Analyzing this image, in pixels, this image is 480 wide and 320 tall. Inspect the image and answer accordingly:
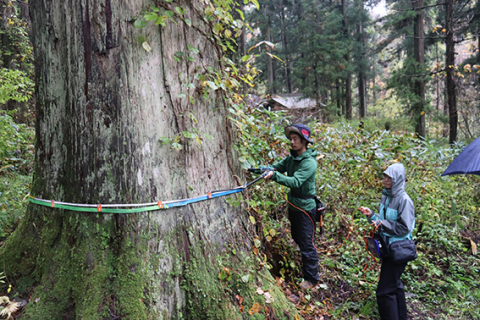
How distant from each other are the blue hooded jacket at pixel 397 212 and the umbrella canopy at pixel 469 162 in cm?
111

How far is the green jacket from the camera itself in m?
3.45

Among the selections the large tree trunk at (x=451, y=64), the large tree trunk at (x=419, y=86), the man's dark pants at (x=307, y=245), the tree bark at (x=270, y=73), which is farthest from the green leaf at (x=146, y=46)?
the tree bark at (x=270, y=73)

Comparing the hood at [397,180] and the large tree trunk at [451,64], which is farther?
the large tree trunk at [451,64]

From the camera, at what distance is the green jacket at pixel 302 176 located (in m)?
3.45

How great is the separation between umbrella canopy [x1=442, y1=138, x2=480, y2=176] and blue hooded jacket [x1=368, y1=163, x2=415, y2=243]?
1.11m

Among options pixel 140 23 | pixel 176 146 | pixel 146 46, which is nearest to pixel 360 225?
pixel 176 146

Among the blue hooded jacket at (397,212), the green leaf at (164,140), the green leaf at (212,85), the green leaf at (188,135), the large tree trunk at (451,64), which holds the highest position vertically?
the large tree trunk at (451,64)

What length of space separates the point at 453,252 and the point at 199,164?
4954 millimetres

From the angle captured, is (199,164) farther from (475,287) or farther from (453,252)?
(453,252)

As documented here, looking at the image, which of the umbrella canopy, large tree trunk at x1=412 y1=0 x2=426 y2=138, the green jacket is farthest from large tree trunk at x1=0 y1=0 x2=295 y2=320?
large tree trunk at x1=412 y1=0 x2=426 y2=138

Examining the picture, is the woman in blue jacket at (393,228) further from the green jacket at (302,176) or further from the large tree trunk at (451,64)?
the large tree trunk at (451,64)

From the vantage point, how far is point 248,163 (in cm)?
311

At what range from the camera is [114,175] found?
2.12 meters

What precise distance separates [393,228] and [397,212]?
196 millimetres
